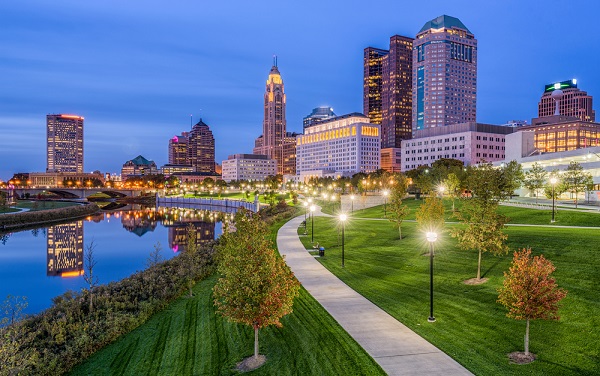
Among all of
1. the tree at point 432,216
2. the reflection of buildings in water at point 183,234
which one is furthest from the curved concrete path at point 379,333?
the reflection of buildings in water at point 183,234

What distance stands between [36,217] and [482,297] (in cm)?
8752

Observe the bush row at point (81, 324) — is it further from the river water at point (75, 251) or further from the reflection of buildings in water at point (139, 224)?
the reflection of buildings in water at point (139, 224)

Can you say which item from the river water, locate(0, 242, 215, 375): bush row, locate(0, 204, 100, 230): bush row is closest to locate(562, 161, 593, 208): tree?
locate(0, 242, 215, 375): bush row

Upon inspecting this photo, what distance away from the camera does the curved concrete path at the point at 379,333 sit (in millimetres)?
13531

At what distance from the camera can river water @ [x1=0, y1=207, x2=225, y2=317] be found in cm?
3606

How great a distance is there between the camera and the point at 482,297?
20.1m

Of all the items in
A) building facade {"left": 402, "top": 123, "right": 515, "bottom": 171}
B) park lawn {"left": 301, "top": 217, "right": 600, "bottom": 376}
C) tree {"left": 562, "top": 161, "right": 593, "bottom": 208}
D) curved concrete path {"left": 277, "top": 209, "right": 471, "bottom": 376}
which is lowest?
curved concrete path {"left": 277, "top": 209, "right": 471, "bottom": 376}

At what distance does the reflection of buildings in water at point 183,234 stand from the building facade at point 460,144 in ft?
373

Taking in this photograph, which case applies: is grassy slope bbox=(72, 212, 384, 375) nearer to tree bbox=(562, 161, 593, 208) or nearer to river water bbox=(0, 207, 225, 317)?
river water bbox=(0, 207, 225, 317)

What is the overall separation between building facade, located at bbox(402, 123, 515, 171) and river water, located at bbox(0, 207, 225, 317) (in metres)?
118

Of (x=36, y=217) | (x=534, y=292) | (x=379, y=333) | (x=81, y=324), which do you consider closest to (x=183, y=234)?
(x=36, y=217)

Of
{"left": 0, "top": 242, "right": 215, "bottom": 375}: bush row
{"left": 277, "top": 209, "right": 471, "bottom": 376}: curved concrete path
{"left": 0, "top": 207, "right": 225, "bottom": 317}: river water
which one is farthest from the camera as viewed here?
{"left": 0, "top": 207, "right": 225, "bottom": 317}: river water

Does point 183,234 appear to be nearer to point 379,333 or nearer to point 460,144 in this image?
point 379,333

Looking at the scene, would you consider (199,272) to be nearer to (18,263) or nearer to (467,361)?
(467,361)
